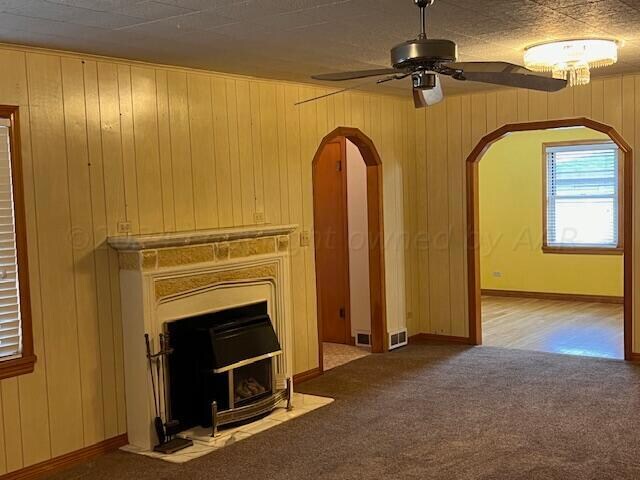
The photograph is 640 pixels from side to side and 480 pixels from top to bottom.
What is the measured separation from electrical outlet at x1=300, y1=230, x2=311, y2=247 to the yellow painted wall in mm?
4756

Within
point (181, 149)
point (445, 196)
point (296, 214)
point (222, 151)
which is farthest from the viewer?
point (445, 196)

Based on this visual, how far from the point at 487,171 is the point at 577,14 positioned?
6.54m

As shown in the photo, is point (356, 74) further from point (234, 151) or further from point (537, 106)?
point (537, 106)

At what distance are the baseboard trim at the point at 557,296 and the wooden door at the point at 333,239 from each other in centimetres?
361

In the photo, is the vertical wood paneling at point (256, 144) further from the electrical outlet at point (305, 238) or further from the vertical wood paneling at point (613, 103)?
the vertical wood paneling at point (613, 103)

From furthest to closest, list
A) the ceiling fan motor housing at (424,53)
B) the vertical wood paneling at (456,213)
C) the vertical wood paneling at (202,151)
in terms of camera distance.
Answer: the vertical wood paneling at (456,213), the vertical wood paneling at (202,151), the ceiling fan motor housing at (424,53)

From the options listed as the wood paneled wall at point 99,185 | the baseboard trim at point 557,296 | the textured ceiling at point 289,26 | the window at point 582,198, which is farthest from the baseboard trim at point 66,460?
the window at point 582,198

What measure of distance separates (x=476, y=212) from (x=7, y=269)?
4.41 metres

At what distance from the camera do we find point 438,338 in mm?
7242

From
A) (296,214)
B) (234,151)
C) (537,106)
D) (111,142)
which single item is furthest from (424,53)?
(537,106)

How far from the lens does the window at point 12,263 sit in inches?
153

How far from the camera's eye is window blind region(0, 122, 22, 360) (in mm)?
3877

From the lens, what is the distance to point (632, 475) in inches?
148

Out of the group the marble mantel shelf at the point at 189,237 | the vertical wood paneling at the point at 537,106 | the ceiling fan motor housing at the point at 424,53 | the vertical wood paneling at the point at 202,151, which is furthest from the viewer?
the vertical wood paneling at the point at 537,106
